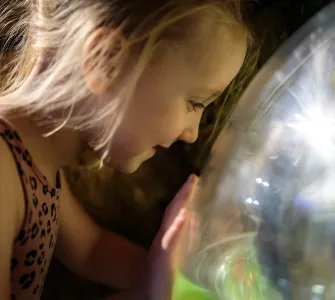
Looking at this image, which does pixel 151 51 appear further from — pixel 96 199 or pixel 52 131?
pixel 96 199

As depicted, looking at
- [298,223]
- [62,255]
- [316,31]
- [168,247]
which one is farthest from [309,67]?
[62,255]

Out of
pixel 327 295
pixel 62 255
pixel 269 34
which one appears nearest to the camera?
pixel 327 295

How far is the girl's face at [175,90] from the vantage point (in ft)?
2.19

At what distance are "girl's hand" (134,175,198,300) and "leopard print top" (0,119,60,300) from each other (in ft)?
0.47

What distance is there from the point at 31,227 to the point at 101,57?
0.23 m

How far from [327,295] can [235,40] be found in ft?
0.96

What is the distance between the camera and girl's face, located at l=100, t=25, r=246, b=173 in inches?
26.3

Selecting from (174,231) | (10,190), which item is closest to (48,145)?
(10,190)

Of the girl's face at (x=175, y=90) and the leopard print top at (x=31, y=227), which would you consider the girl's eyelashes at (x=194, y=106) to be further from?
the leopard print top at (x=31, y=227)

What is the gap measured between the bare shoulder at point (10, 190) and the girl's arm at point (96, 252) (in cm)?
19

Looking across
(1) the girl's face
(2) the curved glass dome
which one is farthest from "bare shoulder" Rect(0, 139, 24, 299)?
(2) the curved glass dome

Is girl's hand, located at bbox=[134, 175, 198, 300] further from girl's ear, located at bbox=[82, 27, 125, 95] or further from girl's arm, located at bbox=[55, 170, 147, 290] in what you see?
girl's ear, located at bbox=[82, 27, 125, 95]

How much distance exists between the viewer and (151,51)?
2.16 feet

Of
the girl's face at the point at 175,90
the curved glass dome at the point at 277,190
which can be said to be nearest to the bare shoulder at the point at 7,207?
the girl's face at the point at 175,90
